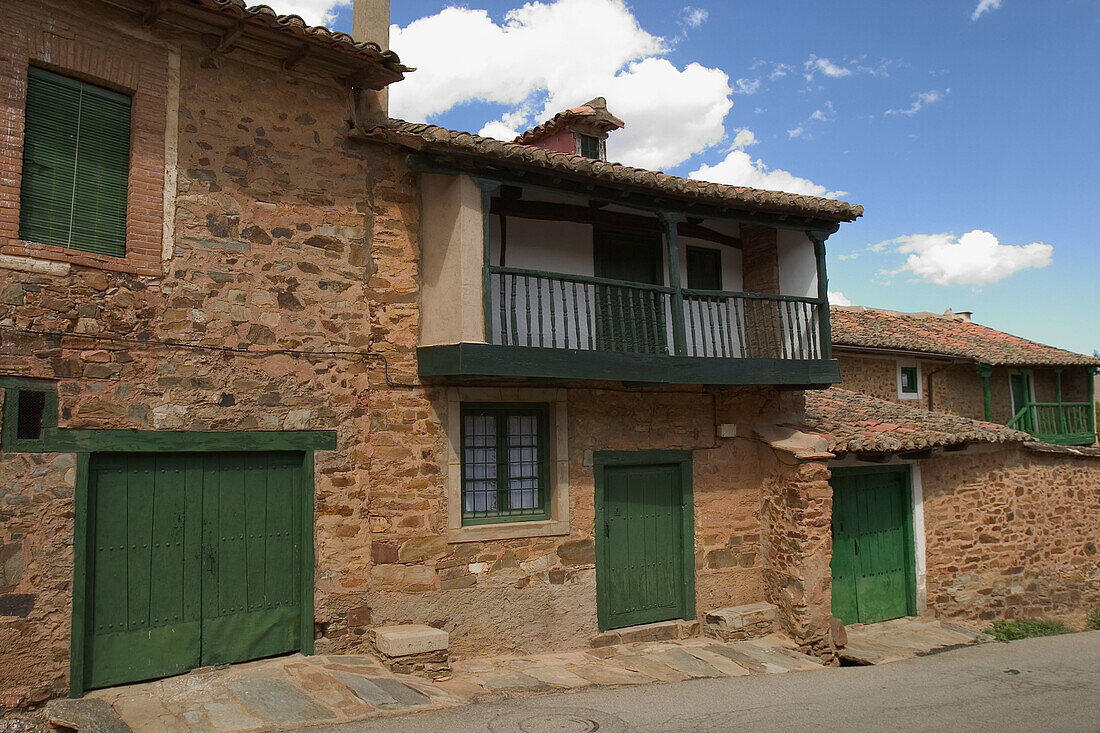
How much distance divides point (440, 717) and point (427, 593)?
1.87m

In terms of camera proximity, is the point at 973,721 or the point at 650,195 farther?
the point at 650,195

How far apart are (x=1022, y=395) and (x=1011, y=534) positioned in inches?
414

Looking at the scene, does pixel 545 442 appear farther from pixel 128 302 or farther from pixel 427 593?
pixel 128 302

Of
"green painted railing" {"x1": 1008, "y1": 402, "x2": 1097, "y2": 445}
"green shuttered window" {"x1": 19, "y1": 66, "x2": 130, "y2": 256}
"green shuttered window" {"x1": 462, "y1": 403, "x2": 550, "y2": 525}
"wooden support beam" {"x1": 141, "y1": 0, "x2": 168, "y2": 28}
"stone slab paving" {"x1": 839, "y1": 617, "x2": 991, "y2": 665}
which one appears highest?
"wooden support beam" {"x1": 141, "y1": 0, "x2": 168, "y2": 28}

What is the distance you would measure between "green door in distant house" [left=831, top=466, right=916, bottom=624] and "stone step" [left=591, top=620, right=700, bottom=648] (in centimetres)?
259

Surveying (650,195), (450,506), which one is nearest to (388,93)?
(650,195)

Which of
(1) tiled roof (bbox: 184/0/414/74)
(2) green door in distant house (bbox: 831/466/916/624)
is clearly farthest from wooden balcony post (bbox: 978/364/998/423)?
(1) tiled roof (bbox: 184/0/414/74)

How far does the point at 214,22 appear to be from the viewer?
709 centimetres

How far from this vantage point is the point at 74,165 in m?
6.71

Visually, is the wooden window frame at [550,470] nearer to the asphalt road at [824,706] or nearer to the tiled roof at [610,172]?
the asphalt road at [824,706]

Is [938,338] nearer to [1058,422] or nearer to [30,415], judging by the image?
[1058,422]

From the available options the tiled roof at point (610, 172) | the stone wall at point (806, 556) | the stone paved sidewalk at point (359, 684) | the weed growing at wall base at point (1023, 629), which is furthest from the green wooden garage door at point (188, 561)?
the weed growing at wall base at point (1023, 629)

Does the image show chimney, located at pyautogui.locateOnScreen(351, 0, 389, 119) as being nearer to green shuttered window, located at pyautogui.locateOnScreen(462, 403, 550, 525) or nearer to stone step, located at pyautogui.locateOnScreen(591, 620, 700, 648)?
green shuttered window, located at pyautogui.locateOnScreen(462, 403, 550, 525)

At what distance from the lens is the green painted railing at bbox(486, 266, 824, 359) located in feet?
27.9
